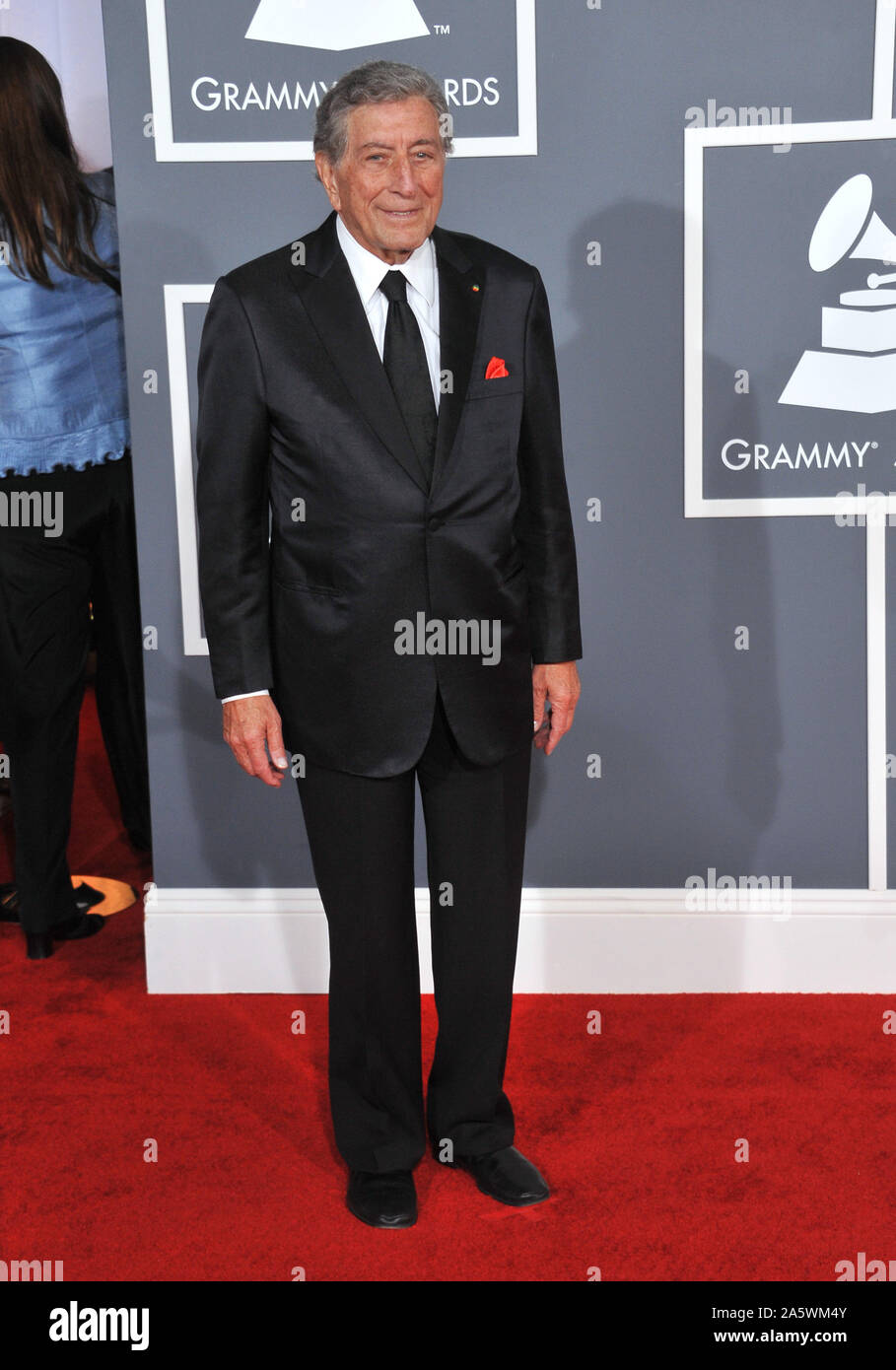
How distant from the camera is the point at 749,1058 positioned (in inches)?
106

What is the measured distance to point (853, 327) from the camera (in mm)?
2715

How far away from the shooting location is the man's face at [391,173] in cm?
193

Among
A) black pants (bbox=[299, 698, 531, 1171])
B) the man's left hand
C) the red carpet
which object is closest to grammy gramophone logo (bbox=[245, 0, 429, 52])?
the man's left hand

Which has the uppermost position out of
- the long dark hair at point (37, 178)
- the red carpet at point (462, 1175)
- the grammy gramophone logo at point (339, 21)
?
the grammy gramophone logo at point (339, 21)

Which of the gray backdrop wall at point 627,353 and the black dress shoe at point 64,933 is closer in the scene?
the gray backdrop wall at point 627,353

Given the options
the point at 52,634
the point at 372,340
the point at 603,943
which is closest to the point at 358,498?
the point at 372,340

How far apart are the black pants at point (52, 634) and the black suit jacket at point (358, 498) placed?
1186 millimetres

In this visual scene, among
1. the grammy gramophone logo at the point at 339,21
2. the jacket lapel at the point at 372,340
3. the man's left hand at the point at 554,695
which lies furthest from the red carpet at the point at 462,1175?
the grammy gramophone logo at the point at 339,21

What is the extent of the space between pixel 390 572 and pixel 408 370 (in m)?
0.28

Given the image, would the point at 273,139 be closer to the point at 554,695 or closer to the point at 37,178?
the point at 37,178

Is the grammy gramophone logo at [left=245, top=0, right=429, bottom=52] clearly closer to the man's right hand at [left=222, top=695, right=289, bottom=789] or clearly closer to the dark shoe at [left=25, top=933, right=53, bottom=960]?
the man's right hand at [left=222, top=695, right=289, bottom=789]

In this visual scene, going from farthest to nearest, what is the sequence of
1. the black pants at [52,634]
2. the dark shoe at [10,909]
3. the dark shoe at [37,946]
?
the dark shoe at [10,909] < the dark shoe at [37,946] < the black pants at [52,634]

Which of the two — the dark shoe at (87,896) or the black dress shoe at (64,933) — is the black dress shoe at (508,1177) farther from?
the dark shoe at (87,896)

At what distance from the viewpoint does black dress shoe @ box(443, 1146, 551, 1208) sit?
87.9 inches
